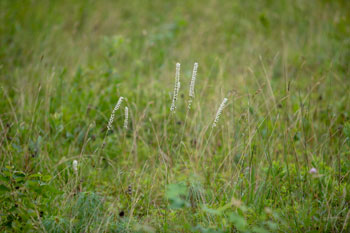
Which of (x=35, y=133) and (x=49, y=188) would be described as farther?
(x=35, y=133)

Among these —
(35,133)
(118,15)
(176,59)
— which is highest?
(118,15)

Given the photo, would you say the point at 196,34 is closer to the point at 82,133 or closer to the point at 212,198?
the point at 82,133

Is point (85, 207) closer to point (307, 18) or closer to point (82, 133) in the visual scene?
point (82, 133)

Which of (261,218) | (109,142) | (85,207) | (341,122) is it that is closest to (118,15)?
(109,142)

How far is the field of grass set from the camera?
2.13 m

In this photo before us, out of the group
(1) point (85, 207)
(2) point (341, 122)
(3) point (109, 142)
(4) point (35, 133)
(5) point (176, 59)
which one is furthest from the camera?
(5) point (176, 59)

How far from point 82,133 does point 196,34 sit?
124 inches

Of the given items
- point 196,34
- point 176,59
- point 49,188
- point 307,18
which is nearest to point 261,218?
point 49,188

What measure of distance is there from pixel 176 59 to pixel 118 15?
6.57 feet

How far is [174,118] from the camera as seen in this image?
2.38m

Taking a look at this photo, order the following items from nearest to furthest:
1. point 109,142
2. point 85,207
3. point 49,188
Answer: point 49,188 → point 85,207 → point 109,142

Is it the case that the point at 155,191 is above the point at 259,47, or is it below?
below

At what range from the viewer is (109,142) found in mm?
3158

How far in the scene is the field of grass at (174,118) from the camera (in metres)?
2.13
